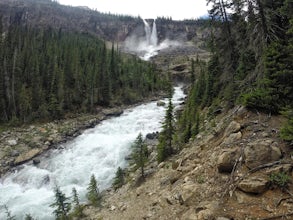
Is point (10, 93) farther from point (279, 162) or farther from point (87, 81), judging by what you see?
point (279, 162)

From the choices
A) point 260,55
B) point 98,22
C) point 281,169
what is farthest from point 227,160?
point 98,22

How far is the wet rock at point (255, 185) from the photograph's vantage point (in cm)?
980

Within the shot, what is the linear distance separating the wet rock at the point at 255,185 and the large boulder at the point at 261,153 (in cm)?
72

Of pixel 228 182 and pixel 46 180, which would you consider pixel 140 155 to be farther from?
pixel 46 180

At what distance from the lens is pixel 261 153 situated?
10.9 m

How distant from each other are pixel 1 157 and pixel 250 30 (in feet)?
93.2

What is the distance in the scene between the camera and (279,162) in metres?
Result: 10.3

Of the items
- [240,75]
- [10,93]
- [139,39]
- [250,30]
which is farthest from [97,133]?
[139,39]

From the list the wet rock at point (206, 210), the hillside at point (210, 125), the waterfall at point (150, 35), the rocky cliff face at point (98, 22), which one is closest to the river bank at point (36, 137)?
the hillside at point (210, 125)

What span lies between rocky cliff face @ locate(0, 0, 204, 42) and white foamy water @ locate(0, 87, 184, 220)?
139m

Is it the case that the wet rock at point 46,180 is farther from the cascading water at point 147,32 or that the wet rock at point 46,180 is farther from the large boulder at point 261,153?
the cascading water at point 147,32

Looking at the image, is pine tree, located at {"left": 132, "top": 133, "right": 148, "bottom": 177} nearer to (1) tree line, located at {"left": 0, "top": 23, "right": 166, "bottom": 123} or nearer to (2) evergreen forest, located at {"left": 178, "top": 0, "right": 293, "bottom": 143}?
(2) evergreen forest, located at {"left": 178, "top": 0, "right": 293, "bottom": 143}

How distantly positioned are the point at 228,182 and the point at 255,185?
1.35 metres

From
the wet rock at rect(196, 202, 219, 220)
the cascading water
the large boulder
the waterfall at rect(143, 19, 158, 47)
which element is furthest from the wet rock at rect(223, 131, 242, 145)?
the cascading water
